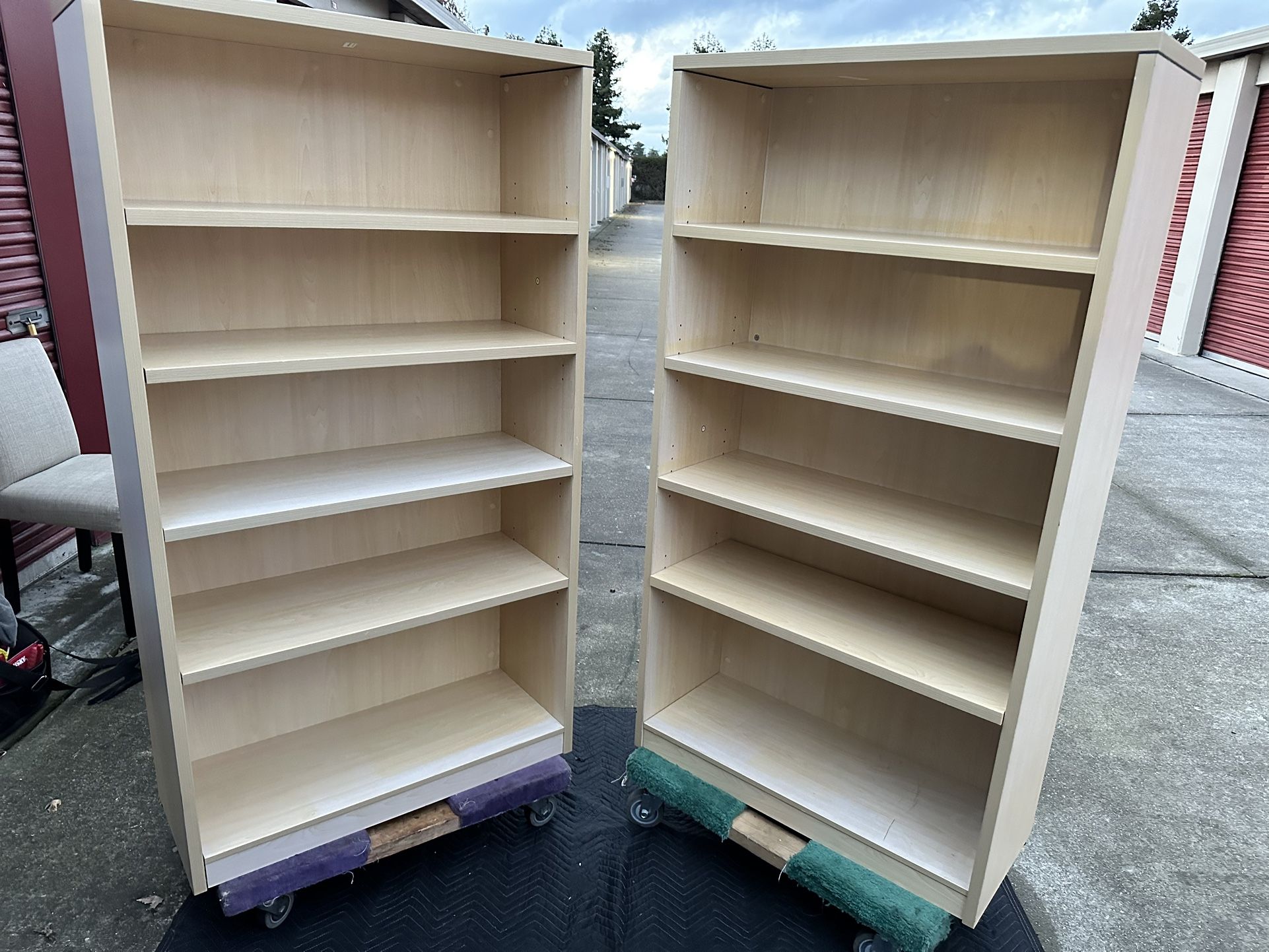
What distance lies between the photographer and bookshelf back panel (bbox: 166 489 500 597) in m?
2.12

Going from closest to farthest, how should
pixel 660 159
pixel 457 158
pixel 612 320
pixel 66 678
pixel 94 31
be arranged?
pixel 94 31 → pixel 457 158 → pixel 66 678 → pixel 612 320 → pixel 660 159

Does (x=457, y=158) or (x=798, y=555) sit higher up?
(x=457, y=158)

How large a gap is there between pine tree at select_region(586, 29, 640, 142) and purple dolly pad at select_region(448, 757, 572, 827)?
142 ft

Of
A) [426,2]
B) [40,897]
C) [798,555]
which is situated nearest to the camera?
[40,897]

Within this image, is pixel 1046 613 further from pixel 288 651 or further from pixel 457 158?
pixel 457 158

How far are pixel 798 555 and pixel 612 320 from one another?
319 inches

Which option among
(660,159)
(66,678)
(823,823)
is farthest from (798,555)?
(660,159)

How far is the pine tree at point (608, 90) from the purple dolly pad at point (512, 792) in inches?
1699

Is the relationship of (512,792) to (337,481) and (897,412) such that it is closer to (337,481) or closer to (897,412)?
(337,481)

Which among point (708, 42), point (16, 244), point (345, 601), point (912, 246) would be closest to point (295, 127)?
point (345, 601)

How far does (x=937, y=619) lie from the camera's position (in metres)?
2.17

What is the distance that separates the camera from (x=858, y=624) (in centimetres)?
214

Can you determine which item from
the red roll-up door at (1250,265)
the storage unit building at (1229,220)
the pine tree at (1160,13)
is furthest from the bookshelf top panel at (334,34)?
the pine tree at (1160,13)

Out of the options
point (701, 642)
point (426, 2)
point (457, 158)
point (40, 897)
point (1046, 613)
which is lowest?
point (40, 897)
